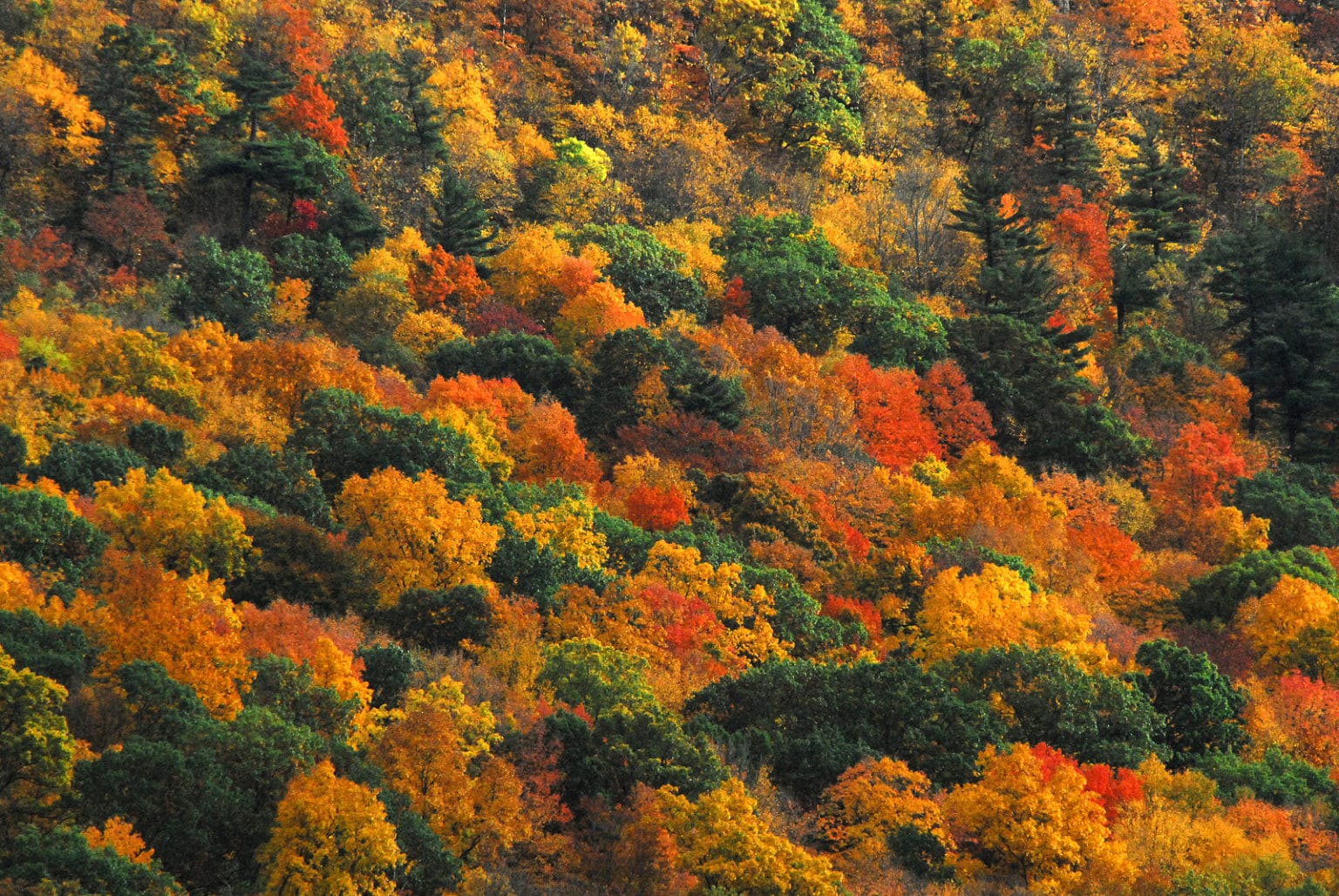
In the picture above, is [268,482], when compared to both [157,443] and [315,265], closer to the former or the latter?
[157,443]

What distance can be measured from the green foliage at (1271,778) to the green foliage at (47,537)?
121ft

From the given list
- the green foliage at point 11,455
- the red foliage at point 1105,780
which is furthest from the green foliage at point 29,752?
the red foliage at point 1105,780

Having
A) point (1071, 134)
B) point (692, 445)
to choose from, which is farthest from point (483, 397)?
point (1071, 134)

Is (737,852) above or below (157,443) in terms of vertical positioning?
below

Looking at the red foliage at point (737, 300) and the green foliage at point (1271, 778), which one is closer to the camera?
the green foliage at point (1271, 778)

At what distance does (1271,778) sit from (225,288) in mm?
50690

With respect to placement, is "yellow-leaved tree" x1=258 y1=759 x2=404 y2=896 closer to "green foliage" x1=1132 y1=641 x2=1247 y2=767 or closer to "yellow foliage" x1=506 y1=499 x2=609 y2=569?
"yellow foliage" x1=506 y1=499 x2=609 y2=569

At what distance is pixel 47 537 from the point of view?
192 feet

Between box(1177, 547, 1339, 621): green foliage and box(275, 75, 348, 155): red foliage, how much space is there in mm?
Answer: 50031

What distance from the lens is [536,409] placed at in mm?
80250

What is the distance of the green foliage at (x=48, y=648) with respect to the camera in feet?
166

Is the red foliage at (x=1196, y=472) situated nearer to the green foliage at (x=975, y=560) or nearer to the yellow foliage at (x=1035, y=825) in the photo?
the green foliage at (x=975, y=560)

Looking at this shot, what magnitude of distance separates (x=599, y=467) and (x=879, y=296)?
24.9 m

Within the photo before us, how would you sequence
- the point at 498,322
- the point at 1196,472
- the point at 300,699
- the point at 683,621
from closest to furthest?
the point at 300,699, the point at 683,621, the point at 1196,472, the point at 498,322
